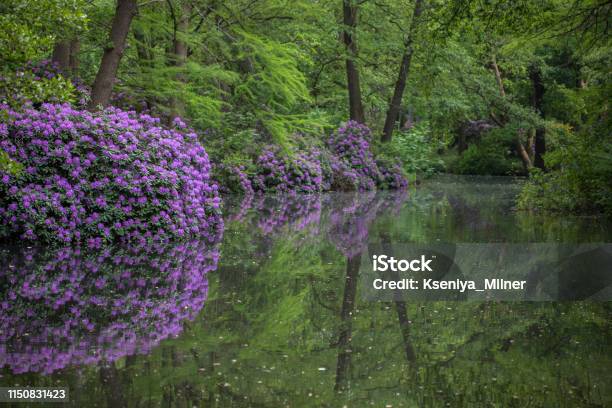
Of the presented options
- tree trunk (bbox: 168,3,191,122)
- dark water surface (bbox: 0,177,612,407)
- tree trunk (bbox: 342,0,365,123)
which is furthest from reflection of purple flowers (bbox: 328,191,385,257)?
tree trunk (bbox: 342,0,365,123)

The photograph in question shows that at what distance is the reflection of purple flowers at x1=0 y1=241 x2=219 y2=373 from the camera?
6508 millimetres

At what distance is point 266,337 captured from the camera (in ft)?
23.4

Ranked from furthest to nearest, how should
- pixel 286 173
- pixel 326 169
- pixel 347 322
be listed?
pixel 326 169
pixel 286 173
pixel 347 322

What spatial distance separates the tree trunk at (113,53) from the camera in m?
15.3

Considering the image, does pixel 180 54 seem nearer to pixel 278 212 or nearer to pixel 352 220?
pixel 278 212

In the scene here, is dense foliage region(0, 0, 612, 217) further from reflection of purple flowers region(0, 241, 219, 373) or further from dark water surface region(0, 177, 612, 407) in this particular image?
dark water surface region(0, 177, 612, 407)

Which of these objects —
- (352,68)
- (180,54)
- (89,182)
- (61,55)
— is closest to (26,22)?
(89,182)

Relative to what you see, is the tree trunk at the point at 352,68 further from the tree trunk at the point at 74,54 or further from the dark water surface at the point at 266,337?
the dark water surface at the point at 266,337

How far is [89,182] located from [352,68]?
22.0 m

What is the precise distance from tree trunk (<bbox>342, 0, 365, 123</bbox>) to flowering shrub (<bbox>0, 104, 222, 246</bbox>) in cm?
1977

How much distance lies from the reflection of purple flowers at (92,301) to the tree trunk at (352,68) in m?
22.1

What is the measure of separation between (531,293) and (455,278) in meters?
1.35

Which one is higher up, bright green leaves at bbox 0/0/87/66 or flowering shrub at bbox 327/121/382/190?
flowering shrub at bbox 327/121/382/190

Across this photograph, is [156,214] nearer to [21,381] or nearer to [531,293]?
[531,293]
